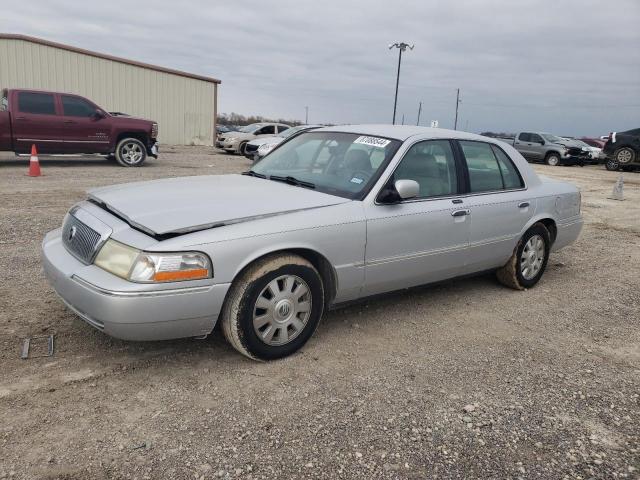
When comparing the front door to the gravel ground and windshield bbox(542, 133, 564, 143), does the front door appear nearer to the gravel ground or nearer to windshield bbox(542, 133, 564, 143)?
the gravel ground

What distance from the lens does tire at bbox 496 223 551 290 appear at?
5137 mm

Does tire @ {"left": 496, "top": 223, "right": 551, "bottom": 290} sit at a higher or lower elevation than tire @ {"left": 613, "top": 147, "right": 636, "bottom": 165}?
lower

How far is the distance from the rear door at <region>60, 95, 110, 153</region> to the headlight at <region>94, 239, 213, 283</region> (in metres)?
11.5

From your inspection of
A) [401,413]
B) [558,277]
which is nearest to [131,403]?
[401,413]

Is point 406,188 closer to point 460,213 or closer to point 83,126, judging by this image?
point 460,213

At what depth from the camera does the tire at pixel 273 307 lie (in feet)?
10.6

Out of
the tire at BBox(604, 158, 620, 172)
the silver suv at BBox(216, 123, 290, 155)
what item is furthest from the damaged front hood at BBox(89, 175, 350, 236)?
the tire at BBox(604, 158, 620, 172)

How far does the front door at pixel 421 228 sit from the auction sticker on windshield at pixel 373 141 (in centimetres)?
21

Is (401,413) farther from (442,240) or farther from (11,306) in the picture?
(11,306)

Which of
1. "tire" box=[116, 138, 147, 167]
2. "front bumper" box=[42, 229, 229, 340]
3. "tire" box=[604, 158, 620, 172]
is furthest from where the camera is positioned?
"tire" box=[604, 158, 620, 172]

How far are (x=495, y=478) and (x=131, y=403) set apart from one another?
1916mm

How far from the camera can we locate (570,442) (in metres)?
2.81

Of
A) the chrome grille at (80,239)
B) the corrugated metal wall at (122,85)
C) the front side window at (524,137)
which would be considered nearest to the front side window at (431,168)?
the chrome grille at (80,239)

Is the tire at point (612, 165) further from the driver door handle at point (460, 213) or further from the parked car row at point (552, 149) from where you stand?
the driver door handle at point (460, 213)
